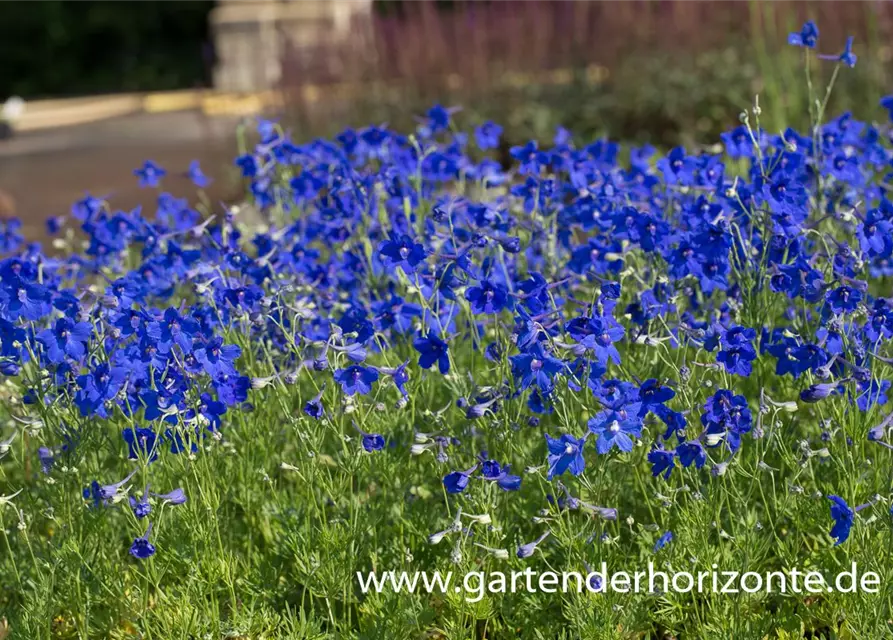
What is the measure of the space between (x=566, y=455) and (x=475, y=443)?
62 centimetres

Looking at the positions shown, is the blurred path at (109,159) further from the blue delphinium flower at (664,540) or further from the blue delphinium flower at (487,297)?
the blue delphinium flower at (664,540)

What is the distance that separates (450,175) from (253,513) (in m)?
1.47

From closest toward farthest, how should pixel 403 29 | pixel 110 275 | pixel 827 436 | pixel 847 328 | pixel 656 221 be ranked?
pixel 827 436
pixel 847 328
pixel 656 221
pixel 110 275
pixel 403 29

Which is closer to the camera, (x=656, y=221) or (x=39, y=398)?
(x=39, y=398)

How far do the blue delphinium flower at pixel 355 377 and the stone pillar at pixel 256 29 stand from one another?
11.5m

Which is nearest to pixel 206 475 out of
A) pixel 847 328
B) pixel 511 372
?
pixel 511 372

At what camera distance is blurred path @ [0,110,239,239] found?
8836mm

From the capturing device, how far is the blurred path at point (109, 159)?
8.84 metres

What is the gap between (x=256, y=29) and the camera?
45.3 ft

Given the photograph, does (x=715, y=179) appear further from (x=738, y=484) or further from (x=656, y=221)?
(x=738, y=484)

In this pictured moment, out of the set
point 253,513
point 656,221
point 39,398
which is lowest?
point 253,513

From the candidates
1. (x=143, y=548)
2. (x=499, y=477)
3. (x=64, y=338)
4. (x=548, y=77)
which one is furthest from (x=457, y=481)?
(x=548, y=77)

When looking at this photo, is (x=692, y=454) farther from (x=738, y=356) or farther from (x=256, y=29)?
(x=256, y=29)

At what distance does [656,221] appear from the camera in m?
3.00
